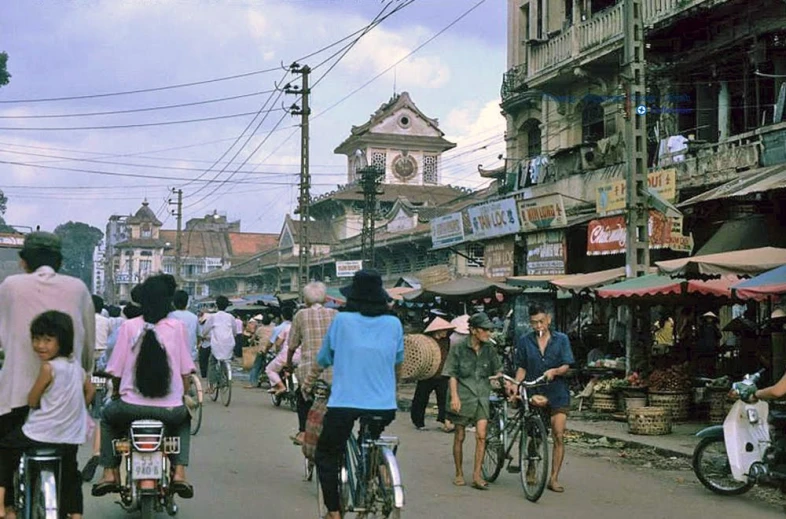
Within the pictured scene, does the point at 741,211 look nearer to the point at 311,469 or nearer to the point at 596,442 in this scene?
the point at 596,442

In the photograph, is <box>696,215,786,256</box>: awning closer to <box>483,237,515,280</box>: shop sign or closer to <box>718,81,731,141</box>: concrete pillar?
<box>718,81,731,141</box>: concrete pillar

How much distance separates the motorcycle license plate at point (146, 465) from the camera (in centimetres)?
662

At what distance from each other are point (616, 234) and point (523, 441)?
13.3 meters

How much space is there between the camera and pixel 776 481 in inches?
337

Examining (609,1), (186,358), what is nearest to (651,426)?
(186,358)

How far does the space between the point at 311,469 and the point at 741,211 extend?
41.4 feet

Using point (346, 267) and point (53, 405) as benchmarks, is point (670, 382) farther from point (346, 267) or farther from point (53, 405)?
point (346, 267)

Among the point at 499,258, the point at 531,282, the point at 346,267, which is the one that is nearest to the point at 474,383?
the point at 531,282

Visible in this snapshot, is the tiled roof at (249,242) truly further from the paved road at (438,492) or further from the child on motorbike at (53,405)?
the child on motorbike at (53,405)

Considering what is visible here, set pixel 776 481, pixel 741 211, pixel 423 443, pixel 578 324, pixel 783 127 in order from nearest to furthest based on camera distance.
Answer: pixel 776 481 → pixel 423 443 → pixel 783 127 → pixel 741 211 → pixel 578 324

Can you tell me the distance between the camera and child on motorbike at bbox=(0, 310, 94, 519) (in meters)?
5.51

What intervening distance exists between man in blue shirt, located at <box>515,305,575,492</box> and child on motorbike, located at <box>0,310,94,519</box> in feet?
16.0

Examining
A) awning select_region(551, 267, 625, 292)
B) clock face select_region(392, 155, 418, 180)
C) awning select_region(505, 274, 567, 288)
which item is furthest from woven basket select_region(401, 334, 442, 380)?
clock face select_region(392, 155, 418, 180)

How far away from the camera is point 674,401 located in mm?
14750
